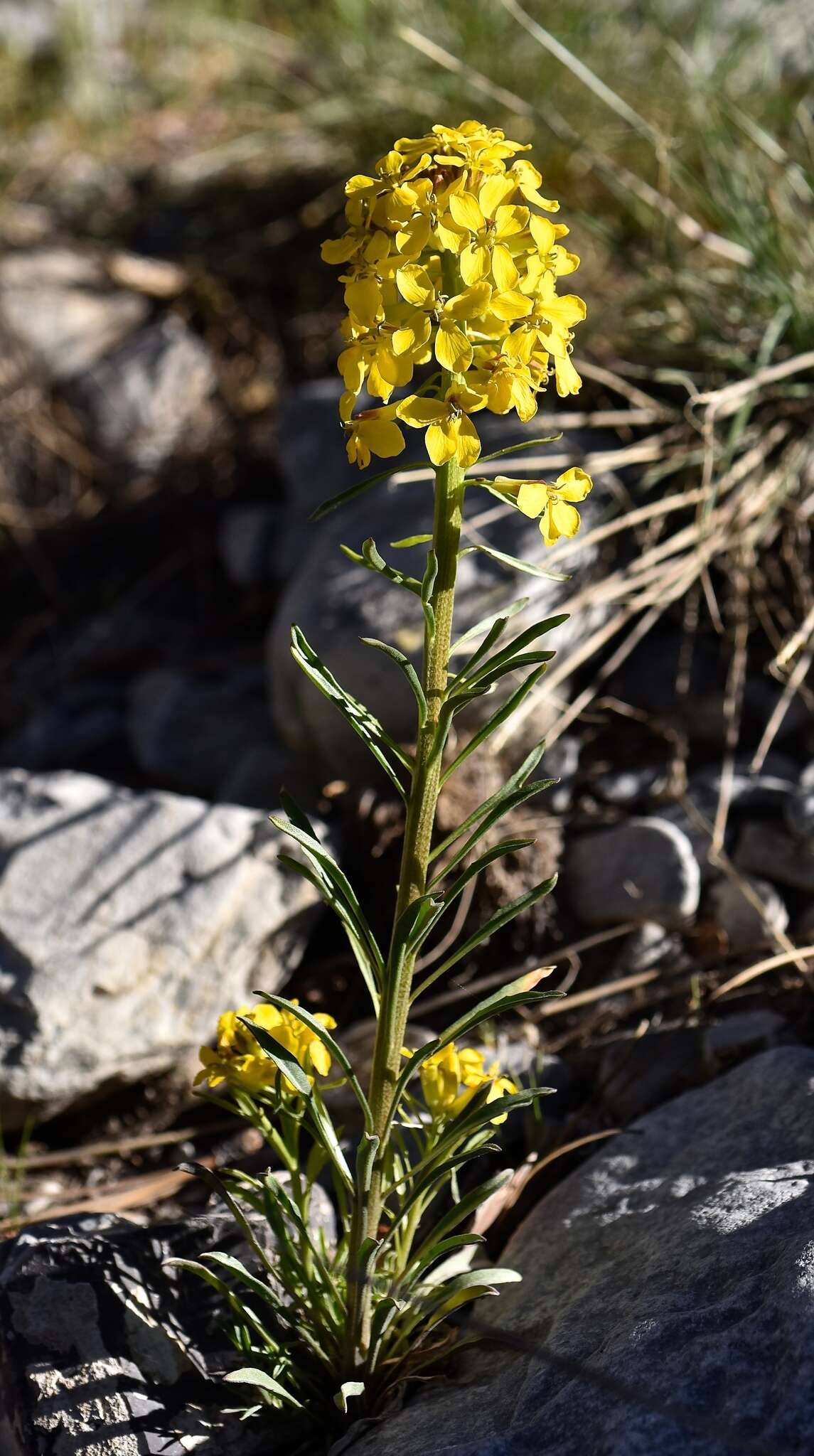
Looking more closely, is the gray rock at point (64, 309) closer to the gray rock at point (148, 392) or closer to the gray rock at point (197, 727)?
the gray rock at point (148, 392)

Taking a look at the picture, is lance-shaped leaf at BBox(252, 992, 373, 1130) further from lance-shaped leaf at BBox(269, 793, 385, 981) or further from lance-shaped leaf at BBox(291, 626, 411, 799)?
lance-shaped leaf at BBox(291, 626, 411, 799)

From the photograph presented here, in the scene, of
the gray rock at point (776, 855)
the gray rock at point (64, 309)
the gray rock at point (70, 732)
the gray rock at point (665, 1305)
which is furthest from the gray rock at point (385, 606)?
the gray rock at point (64, 309)

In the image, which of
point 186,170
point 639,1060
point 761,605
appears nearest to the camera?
point 639,1060

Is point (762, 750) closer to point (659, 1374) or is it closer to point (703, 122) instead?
point (659, 1374)

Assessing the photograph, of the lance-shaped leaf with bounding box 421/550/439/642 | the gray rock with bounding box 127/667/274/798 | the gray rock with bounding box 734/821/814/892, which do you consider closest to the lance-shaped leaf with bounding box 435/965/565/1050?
the lance-shaped leaf with bounding box 421/550/439/642

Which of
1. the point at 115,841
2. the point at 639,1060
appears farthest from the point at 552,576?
the point at 115,841
